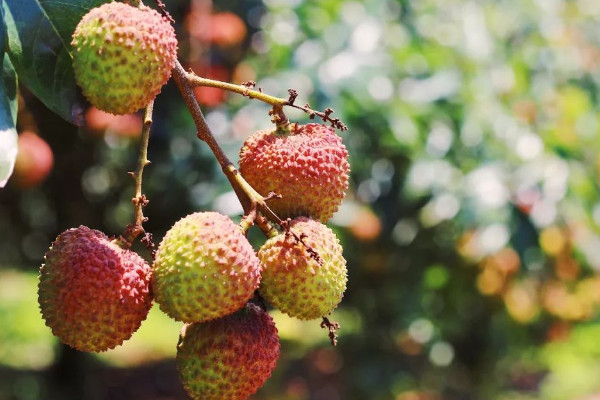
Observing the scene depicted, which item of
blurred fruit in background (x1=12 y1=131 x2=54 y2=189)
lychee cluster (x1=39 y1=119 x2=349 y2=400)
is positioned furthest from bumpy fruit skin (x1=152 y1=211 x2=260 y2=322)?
blurred fruit in background (x1=12 y1=131 x2=54 y2=189)

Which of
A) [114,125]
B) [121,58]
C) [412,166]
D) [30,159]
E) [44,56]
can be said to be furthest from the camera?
[114,125]

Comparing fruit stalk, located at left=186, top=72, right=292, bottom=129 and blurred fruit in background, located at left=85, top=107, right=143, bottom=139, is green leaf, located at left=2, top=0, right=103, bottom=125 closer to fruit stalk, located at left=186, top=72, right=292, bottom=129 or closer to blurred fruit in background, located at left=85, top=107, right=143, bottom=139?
fruit stalk, located at left=186, top=72, right=292, bottom=129

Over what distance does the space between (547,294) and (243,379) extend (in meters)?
2.81

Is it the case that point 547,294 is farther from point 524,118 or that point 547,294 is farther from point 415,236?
point 524,118

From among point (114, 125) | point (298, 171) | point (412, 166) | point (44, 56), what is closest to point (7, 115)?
point (44, 56)

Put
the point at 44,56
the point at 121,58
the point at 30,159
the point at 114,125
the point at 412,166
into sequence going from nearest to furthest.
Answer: the point at 121,58, the point at 44,56, the point at 30,159, the point at 412,166, the point at 114,125

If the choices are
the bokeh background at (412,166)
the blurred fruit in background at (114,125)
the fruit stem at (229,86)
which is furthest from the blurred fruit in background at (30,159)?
the fruit stem at (229,86)

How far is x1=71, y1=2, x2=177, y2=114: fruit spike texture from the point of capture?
826 mm

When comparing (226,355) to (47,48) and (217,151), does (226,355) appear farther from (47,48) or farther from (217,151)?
(47,48)

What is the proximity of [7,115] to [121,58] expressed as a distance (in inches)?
6.5

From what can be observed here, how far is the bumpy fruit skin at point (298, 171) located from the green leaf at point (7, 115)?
269 millimetres

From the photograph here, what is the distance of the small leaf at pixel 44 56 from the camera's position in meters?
0.93

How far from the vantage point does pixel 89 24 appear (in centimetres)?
85

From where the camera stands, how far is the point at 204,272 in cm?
85
